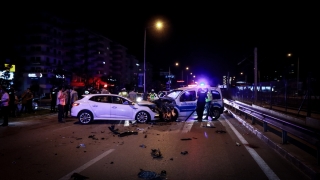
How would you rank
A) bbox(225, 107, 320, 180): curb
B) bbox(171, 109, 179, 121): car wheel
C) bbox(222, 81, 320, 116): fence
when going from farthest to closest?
1. bbox(171, 109, 179, 121): car wheel
2. bbox(222, 81, 320, 116): fence
3. bbox(225, 107, 320, 180): curb

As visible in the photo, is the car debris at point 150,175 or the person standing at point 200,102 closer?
the car debris at point 150,175

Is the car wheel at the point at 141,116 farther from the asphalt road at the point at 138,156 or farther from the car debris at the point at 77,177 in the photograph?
the car debris at the point at 77,177

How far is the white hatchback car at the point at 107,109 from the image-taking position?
53.0ft

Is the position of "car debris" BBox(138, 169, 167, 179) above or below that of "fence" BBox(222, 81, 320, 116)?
below

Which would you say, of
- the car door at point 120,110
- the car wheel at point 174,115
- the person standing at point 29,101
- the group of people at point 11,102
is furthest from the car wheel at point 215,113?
the person standing at point 29,101

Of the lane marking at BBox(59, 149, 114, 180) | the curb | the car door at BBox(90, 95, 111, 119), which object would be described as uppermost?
the car door at BBox(90, 95, 111, 119)

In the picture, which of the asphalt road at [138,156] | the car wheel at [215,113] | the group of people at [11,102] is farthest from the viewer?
the car wheel at [215,113]

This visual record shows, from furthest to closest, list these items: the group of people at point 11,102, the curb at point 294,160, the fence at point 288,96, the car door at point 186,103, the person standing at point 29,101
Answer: the person standing at point 29,101 < the car door at point 186,103 < the fence at point 288,96 < the group of people at point 11,102 < the curb at point 294,160

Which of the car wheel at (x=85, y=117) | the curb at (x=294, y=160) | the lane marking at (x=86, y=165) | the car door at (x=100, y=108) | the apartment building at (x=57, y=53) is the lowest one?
the lane marking at (x=86, y=165)

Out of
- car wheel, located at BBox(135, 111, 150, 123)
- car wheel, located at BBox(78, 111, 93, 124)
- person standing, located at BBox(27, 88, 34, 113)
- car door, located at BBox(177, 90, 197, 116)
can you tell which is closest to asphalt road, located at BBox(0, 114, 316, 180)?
car wheel, located at BBox(78, 111, 93, 124)

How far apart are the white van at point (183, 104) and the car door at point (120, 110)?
1792 millimetres

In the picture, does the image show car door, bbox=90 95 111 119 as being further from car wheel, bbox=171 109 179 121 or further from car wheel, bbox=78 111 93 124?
car wheel, bbox=171 109 179 121

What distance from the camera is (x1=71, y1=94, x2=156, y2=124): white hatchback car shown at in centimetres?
1616

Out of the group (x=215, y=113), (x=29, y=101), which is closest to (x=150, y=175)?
(x=215, y=113)
